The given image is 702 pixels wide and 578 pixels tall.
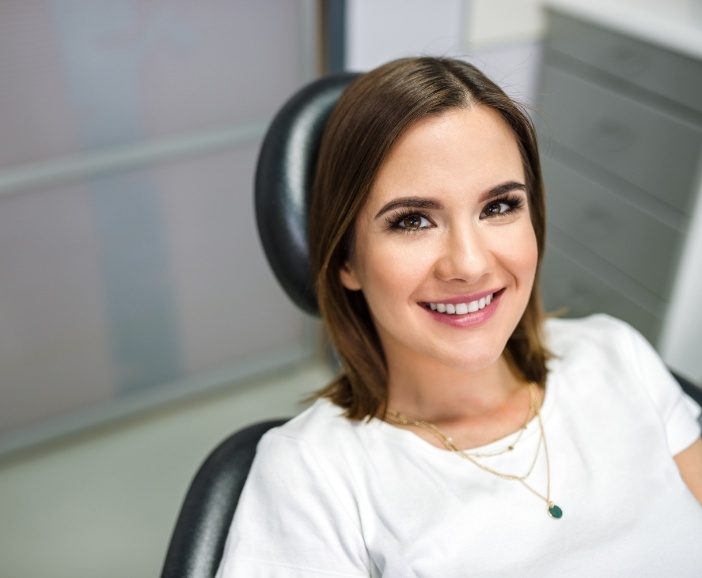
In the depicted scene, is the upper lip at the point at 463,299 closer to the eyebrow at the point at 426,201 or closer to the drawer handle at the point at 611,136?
the eyebrow at the point at 426,201

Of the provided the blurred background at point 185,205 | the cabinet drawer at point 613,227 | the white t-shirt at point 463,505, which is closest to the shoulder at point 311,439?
the white t-shirt at point 463,505

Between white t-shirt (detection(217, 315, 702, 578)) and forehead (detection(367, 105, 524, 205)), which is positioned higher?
forehead (detection(367, 105, 524, 205))

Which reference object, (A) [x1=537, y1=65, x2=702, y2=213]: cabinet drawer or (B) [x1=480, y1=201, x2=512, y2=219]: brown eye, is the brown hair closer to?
(B) [x1=480, y1=201, x2=512, y2=219]: brown eye

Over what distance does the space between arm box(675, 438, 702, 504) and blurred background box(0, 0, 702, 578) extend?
2.77 ft

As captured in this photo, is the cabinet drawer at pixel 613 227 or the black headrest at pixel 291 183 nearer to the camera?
the black headrest at pixel 291 183

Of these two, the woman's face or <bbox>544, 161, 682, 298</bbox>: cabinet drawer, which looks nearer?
the woman's face

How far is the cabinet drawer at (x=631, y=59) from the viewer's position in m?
1.81

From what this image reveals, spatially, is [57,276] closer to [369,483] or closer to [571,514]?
[369,483]

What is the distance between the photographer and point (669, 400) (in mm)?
1175

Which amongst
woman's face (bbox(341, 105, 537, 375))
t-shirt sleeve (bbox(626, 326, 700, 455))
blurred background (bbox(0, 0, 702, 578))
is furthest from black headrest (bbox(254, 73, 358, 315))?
blurred background (bbox(0, 0, 702, 578))

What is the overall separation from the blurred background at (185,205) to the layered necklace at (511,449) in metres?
0.80

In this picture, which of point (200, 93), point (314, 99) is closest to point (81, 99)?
point (200, 93)

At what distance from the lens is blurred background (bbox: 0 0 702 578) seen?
1.80 meters

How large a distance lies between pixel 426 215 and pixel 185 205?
115cm
